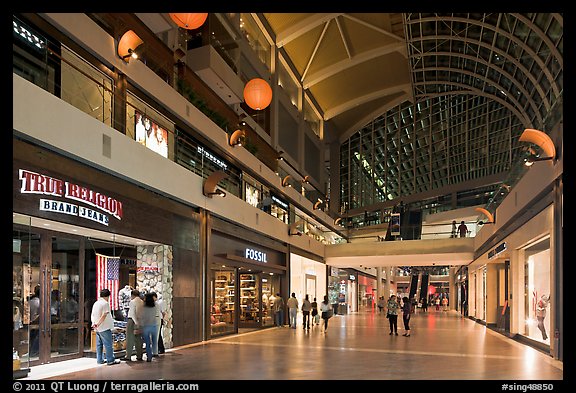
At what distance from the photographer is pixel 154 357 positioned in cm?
1140

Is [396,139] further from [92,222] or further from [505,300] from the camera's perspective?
[92,222]

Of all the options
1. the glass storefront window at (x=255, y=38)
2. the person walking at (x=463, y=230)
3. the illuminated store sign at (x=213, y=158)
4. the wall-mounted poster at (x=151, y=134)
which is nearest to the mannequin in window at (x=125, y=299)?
the wall-mounted poster at (x=151, y=134)

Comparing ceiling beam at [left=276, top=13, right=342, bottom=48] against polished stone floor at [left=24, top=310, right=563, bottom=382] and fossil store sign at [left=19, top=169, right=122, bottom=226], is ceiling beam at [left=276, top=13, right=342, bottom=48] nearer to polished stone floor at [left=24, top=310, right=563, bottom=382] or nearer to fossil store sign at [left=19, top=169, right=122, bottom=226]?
polished stone floor at [left=24, top=310, right=563, bottom=382]

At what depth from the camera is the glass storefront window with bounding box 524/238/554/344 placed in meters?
13.8

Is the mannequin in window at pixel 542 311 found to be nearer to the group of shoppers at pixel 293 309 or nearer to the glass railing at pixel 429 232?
the group of shoppers at pixel 293 309

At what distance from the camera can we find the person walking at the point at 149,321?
35.6ft

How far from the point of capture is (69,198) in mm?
9617

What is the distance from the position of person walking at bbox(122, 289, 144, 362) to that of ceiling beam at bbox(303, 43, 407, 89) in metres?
23.1

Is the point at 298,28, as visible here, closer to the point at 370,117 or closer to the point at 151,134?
the point at 151,134

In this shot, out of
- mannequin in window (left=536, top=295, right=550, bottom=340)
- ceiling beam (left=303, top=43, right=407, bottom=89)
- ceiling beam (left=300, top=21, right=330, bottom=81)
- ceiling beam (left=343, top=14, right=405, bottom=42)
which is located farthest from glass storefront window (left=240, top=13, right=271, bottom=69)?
mannequin in window (left=536, top=295, right=550, bottom=340)

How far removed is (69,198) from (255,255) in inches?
452

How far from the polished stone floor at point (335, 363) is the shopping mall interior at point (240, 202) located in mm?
80

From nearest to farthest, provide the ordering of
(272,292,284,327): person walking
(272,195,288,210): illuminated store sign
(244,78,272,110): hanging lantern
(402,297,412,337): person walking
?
(244,78,272,110): hanging lantern, (402,297,412,337): person walking, (272,292,284,327): person walking, (272,195,288,210): illuminated store sign
